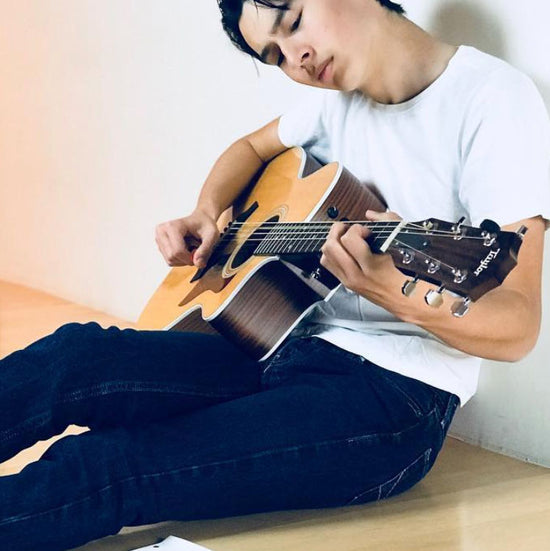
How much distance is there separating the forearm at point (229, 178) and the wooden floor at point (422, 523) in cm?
55

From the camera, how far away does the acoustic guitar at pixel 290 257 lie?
1.09m

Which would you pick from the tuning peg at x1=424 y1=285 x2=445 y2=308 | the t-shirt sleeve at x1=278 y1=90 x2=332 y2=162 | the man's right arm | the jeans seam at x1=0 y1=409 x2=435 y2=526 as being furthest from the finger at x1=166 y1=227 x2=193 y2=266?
the tuning peg at x1=424 y1=285 x2=445 y2=308

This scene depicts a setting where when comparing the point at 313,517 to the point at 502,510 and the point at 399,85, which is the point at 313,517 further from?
the point at 399,85

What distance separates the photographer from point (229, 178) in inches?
72.6

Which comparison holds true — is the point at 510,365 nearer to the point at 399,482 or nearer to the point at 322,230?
the point at 399,482

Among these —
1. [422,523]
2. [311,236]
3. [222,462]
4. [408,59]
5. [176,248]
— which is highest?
[408,59]

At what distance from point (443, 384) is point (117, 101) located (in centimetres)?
156

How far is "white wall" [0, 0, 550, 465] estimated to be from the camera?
173 centimetres

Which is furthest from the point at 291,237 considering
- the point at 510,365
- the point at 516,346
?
the point at 510,365

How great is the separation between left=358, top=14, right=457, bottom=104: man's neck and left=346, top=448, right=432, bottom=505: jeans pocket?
1.77ft

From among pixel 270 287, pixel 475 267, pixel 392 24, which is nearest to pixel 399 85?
pixel 392 24

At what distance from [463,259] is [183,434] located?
49 centimetres

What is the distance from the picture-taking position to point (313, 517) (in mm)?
1461

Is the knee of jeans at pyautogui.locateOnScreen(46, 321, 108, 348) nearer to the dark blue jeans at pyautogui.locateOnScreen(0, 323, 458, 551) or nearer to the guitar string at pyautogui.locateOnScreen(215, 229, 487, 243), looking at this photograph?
the dark blue jeans at pyautogui.locateOnScreen(0, 323, 458, 551)
